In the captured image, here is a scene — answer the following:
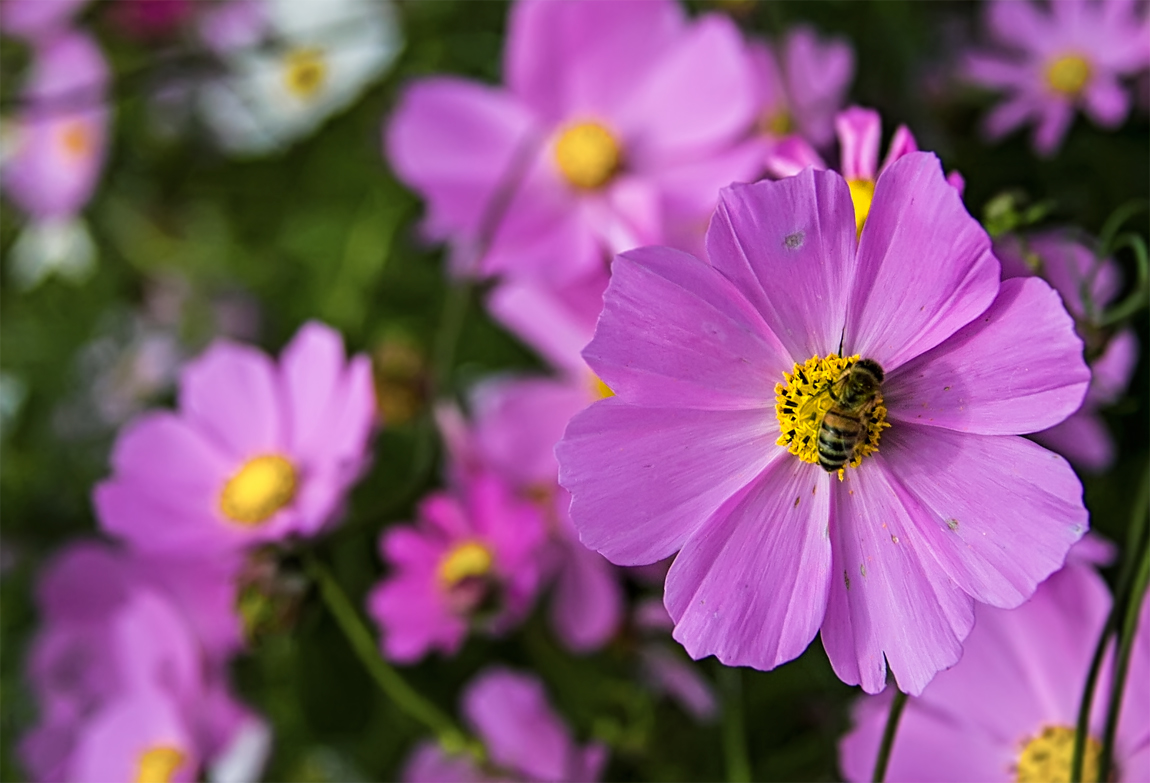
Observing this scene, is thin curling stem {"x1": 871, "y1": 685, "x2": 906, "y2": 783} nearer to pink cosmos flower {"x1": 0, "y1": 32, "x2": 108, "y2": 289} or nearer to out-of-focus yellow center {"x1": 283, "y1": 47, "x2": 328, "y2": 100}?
pink cosmos flower {"x1": 0, "y1": 32, "x2": 108, "y2": 289}

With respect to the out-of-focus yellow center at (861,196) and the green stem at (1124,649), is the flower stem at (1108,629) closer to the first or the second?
the green stem at (1124,649)

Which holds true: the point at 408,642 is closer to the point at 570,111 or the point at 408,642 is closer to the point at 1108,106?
the point at 570,111

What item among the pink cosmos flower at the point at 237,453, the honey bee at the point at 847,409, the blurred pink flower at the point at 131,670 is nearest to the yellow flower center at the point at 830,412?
the honey bee at the point at 847,409

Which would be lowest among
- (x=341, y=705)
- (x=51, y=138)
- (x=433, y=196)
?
(x=341, y=705)

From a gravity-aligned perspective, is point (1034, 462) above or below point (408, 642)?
above

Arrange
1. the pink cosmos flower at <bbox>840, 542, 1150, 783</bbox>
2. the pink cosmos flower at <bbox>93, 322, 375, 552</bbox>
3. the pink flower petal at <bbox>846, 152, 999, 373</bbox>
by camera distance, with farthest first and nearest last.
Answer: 1. the pink cosmos flower at <bbox>93, 322, 375, 552</bbox>
2. the pink cosmos flower at <bbox>840, 542, 1150, 783</bbox>
3. the pink flower petal at <bbox>846, 152, 999, 373</bbox>

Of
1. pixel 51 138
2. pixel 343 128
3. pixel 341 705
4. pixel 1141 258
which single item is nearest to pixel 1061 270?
pixel 1141 258

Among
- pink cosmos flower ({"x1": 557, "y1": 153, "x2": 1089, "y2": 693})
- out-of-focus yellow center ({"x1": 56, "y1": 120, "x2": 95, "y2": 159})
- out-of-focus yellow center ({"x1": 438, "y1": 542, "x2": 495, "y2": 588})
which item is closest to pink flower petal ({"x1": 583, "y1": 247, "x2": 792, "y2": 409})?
pink cosmos flower ({"x1": 557, "y1": 153, "x2": 1089, "y2": 693})
